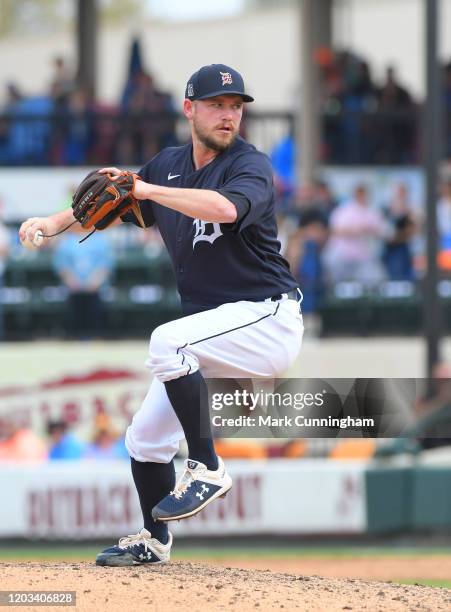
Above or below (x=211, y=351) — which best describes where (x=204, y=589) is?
below

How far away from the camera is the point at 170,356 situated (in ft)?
17.5

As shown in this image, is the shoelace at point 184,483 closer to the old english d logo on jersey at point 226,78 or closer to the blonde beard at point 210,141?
the blonde beard at point 210,141

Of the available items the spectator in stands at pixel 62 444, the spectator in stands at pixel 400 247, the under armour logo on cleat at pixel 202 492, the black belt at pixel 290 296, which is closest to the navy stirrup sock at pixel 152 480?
the under armour logo on cleat at pixel 202 492

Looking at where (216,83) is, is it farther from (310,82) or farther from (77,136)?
(310,82)

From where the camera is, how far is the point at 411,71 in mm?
26312

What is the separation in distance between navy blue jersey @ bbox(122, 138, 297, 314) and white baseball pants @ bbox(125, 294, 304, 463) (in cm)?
8

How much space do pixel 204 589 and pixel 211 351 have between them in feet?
3.17

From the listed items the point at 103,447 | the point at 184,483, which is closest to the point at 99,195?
the point at 184,483

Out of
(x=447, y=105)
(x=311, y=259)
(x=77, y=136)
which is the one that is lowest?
(x=311, y=259)

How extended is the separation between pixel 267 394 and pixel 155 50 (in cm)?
2223

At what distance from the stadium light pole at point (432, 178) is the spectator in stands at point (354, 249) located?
1.05 m

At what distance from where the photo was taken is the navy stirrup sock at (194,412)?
536cm

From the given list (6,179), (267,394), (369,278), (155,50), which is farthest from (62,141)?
(155,50)

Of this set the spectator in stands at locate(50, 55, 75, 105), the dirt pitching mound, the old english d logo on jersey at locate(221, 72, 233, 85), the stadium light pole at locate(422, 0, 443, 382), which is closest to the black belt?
the old english d logo on jersey at locate(221, 72, 233, 85)
